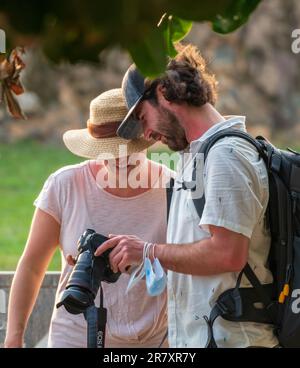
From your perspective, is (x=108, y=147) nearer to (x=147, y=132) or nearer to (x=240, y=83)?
(x=147, y=132)

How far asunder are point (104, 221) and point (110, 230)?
40mm

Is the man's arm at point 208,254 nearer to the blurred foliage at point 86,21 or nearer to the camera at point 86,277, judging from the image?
the camera at point 86,277

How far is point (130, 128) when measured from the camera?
345cm

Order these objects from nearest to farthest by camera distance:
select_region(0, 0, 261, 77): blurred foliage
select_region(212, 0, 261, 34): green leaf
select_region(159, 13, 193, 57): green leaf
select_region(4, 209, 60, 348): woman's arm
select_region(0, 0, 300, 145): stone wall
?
1. select_region(0, 0, 261, 77): blurred foliage
2. select_region(212, 0, 261, 34): green leaf
3. select_region(159, 13, 193, 57): green leaf
4. select_region(4, 209, 60, 348): woman's arm
5. select_region(0, 0, 300, 145): stone wall

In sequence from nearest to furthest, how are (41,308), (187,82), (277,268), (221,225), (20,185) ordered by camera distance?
(221,225) → (277,268) → (187,82) → (41,308) → (20,185)

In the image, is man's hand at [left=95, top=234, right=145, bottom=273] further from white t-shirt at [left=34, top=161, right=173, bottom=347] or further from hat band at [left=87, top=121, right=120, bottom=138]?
hat band at [left=87, top=121, right=120, bottom=138]

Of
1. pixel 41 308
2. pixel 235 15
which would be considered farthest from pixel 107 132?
pixel 235 15

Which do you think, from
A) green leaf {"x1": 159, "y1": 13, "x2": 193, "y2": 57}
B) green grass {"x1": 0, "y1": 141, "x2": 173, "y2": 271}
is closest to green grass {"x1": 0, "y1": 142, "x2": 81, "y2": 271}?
green grass {"x1": 0, "y1": 141, "x2": 173, "y2": 271}

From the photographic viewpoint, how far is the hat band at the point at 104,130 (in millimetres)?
3625

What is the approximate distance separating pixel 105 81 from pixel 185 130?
12171 millimetres

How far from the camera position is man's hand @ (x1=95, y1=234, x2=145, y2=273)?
3.11 m

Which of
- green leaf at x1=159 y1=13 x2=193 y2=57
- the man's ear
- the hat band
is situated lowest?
the hat band

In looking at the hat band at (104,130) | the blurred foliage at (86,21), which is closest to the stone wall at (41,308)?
the hat band at (104,130)

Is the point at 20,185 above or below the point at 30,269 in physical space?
below
